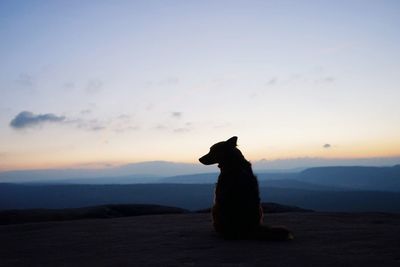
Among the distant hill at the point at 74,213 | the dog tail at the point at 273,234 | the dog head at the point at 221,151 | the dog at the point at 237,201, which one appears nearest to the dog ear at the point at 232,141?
the dog head at the point at 221,151

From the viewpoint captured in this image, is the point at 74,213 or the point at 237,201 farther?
the point at 74,213

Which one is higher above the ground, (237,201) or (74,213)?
(237,201)

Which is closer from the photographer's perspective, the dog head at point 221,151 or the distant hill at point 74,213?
the dog head at point 221,151

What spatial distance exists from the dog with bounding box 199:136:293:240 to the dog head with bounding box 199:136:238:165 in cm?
6

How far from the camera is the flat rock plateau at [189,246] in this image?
6.86 meters

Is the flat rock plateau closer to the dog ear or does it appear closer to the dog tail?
the dog tail

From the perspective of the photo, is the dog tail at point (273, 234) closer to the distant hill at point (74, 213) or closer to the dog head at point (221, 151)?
the dog head at point (221, 151)

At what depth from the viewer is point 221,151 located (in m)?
10.1

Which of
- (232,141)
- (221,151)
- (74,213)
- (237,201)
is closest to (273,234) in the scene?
(237,201)

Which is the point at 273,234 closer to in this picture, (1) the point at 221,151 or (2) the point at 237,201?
(2) the point at 237,201

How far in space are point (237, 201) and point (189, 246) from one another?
4.85 ft

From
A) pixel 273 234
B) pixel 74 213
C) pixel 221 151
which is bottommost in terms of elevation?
pixel 74 213

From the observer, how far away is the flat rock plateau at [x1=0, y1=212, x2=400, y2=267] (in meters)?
6.86

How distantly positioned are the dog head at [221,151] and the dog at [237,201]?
0.20 feet
